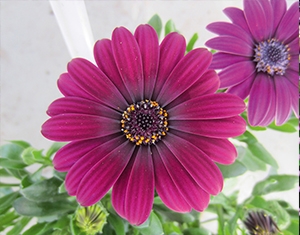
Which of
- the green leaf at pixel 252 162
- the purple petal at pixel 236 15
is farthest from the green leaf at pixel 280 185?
the purple petal at pixel 236 15

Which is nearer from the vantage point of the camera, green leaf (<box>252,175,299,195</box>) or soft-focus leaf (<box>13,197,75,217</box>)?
soft-focus leaf (<box>13,197,75,217</box>)

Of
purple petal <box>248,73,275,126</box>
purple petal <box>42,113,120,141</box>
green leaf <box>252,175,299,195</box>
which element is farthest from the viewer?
green leaf <box>252,175,299,195</box>

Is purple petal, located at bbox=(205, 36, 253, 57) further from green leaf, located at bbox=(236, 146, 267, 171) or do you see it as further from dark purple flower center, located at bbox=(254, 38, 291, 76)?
green leaf, located at bbox=(236, 146, 267, 171)

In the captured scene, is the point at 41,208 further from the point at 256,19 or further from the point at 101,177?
the point at 256,19

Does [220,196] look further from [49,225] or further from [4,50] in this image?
[4,50]

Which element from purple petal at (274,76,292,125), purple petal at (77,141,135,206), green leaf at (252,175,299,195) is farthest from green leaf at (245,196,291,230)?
purple petal at (77,141,135,206)
